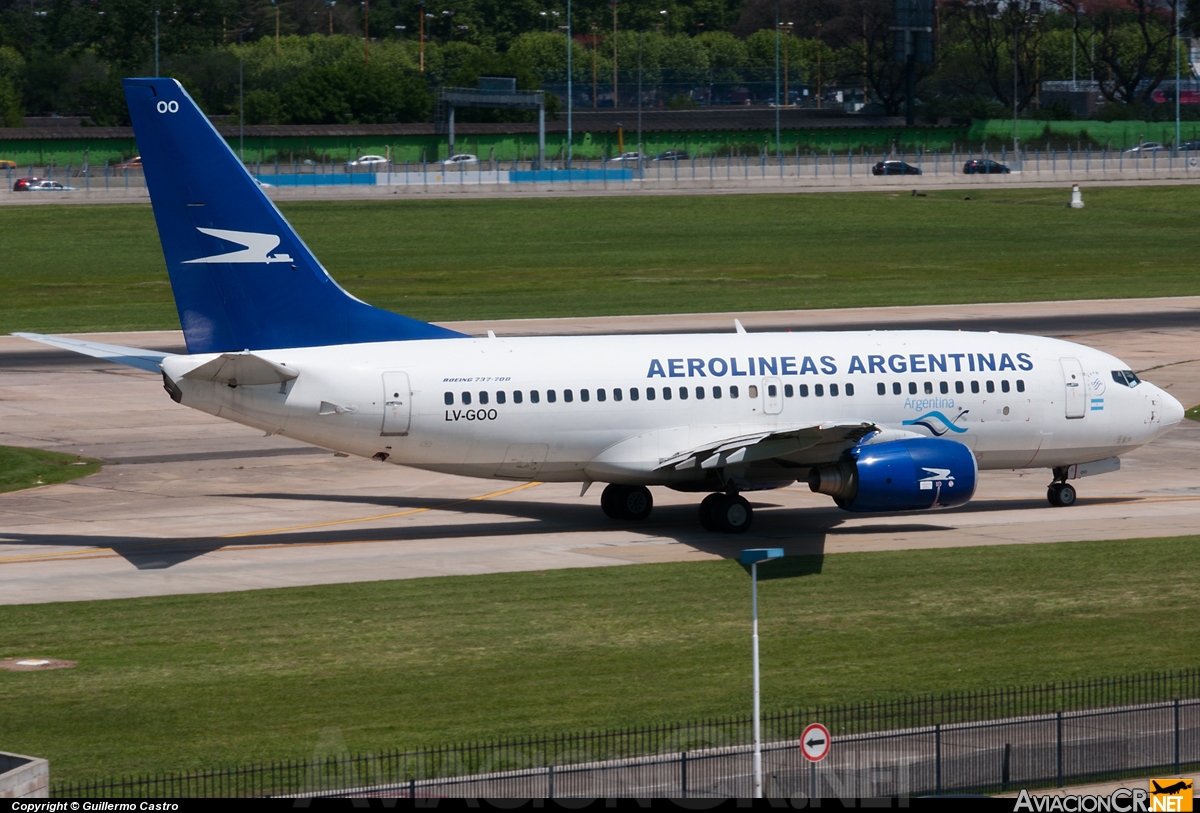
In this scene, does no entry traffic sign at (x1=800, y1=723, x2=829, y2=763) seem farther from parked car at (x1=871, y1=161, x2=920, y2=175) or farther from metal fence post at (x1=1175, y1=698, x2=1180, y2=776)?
parked car at (x1=871, y1=161, x2=920, y2=175)

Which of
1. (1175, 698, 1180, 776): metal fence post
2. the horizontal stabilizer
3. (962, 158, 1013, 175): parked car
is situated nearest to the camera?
(1175, 698, 1180, 776): metal fence post

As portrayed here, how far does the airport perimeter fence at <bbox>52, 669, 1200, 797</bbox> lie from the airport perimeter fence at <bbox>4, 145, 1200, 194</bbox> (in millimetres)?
129433

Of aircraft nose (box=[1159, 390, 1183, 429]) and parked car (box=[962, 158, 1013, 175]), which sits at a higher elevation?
parked car (box=[962, 158, 1013, 175])

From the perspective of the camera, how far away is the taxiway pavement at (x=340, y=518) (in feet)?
127

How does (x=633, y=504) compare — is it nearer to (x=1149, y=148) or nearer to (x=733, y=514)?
(x=733, y=514)

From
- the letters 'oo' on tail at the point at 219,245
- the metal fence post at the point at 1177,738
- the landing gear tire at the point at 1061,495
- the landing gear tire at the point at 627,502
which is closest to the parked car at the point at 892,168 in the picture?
the landing gear tire at the point at 1061,495

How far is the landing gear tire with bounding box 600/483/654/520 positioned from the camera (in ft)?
144

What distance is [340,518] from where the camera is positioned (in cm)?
4497

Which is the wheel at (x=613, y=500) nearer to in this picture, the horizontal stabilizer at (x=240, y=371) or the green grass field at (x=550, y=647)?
the green grass field at (x=550, y=647)

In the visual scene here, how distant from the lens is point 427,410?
129 feet

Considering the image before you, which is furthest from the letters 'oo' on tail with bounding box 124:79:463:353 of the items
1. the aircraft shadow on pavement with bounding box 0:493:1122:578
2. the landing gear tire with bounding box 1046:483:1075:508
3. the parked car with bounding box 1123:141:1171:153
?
the parked car with bounding box 1123:141:1171:153

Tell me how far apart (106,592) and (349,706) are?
1062 cm

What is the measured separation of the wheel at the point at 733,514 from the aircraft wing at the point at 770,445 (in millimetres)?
1217

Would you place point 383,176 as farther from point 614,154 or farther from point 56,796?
point 56,796
